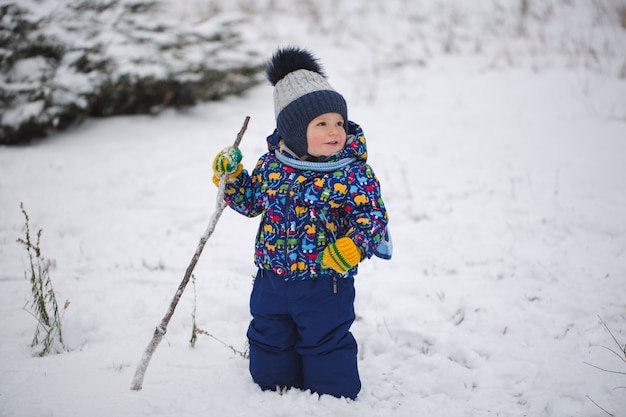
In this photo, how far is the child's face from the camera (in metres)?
2.19

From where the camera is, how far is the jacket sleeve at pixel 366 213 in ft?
6.64

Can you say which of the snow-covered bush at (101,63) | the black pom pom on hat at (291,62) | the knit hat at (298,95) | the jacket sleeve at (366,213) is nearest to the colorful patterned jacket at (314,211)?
the jacket sleeve at (366,213)

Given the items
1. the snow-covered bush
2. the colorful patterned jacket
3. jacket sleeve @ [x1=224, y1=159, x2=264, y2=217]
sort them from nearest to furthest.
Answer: the colorful patterned jacket
jacket sleeve @ [x1=224, y1=159, x2=264, y2=217]
the snow-covered bush

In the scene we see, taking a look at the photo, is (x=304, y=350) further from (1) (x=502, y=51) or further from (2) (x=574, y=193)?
(1) (x=502, y=51)

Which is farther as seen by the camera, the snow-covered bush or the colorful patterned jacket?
the snow-covered bush

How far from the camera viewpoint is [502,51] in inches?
381

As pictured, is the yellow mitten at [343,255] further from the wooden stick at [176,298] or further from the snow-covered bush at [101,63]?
the snow-covered bush at [101,63]

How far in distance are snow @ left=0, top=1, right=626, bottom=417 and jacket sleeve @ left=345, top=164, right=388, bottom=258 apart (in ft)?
3.00

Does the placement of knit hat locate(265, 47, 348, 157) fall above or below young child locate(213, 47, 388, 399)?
above

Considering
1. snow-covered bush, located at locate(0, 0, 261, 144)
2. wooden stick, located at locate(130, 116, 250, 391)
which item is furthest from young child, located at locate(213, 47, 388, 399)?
snow-covered bush, located at locate(0, 0, 261, 144)

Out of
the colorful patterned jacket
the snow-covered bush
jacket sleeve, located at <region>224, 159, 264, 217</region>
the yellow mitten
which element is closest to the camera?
the yellow mitten

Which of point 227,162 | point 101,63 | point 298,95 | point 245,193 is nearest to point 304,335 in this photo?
point 245,193

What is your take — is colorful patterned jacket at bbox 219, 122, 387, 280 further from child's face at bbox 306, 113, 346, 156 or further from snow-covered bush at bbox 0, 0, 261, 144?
snow-covered bush at bbox 0, 0, 261, 144

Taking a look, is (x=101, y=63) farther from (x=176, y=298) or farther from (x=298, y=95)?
(x=176, y=298)
